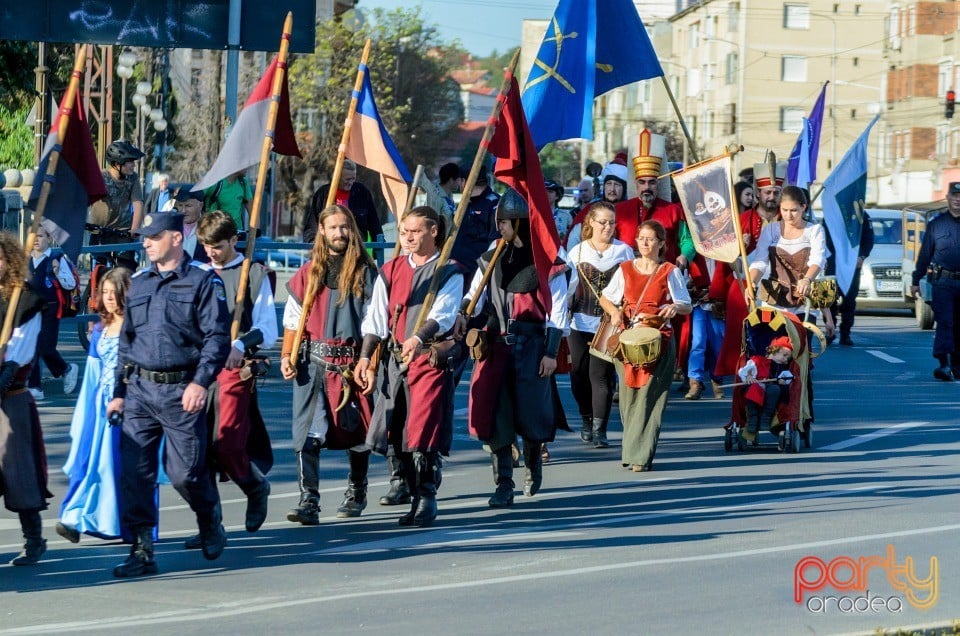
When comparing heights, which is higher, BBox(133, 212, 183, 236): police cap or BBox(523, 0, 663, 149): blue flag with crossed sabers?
BBox(523, 0, 663, 149): blue flag with crossed sabers

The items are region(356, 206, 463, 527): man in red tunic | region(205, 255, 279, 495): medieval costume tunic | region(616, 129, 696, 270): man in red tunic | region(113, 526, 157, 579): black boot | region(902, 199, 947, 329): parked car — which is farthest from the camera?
region(902, 199, 947, 329): parked car

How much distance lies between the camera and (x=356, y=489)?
9.88 meters

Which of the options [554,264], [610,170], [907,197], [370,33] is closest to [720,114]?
[907,197]

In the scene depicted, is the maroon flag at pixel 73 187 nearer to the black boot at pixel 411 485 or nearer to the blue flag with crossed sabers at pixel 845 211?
the black boot at pixel 411 485

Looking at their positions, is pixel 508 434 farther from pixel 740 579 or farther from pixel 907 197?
pixel 907 197

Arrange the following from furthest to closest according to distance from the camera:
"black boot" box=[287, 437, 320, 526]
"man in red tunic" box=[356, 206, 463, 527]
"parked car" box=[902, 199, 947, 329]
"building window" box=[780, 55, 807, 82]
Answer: "building window" box=[780, 55, 807, 82], "parked car" box=[902, 199, 947, 329], "black boot" box=[287, 437, 320, 526], "man in red tunic" box=[356, 206, 463, 527]

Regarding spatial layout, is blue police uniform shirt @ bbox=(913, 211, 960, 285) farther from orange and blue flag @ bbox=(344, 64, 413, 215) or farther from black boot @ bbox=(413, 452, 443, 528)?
black boot @ bbox=(413, 452, 443, 528)

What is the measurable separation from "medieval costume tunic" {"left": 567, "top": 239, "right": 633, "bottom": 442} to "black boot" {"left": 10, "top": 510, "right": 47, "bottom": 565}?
5231 millimetres

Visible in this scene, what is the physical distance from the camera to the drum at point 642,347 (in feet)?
38.0

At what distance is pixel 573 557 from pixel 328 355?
6.13ft

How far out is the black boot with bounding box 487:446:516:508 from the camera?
401 inches

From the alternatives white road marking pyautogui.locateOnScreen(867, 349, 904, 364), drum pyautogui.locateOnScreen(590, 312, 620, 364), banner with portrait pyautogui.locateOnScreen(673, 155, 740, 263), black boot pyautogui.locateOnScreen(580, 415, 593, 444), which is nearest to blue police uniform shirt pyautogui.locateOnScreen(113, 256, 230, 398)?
drum pyautogui.locateOnScreen(590, 312, 620, 364)

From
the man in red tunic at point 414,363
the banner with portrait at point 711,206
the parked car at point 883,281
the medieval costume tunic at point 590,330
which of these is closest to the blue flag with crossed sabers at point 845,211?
the banner with portrait at point 711,206

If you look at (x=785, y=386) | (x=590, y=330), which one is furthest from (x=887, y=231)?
(x=785, y=386)
